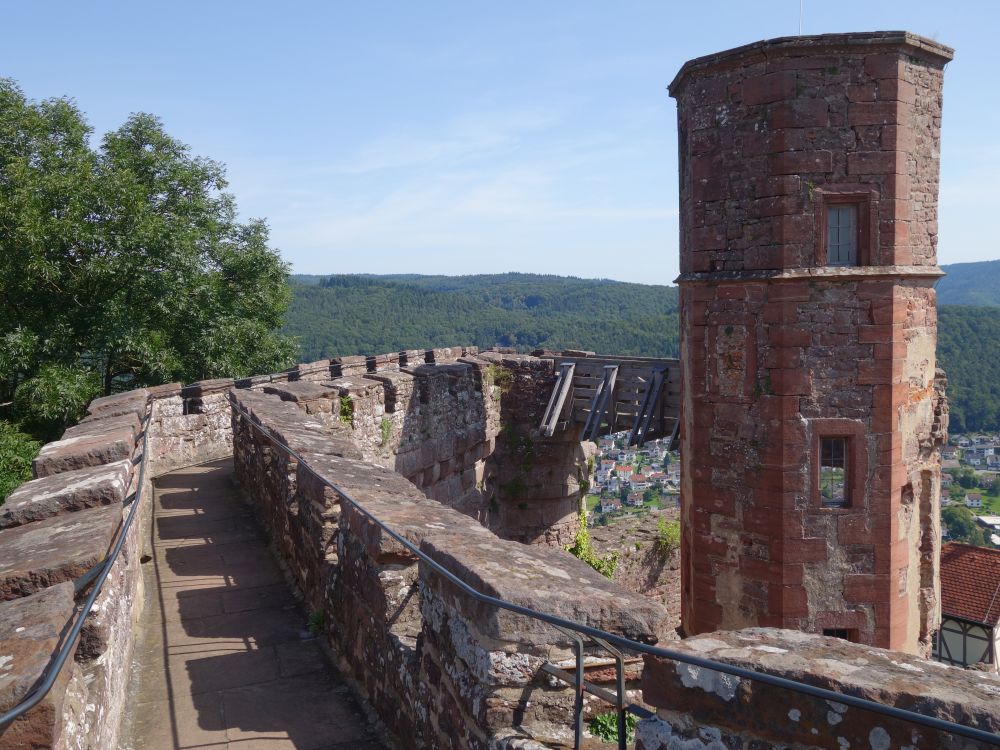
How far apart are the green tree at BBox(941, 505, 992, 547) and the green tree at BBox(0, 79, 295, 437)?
31821mm

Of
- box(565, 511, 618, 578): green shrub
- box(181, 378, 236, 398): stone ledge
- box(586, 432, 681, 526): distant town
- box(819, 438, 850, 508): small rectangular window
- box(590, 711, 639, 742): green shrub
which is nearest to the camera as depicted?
box(590, 711, 639, 742): green shrub

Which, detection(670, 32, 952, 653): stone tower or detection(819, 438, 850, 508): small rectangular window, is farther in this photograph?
detection(819, 438, 850, 508): small rectangular window

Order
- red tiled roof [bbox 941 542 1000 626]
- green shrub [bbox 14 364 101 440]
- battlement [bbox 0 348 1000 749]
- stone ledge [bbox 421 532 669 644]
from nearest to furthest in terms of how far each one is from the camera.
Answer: battlement [bbox 0 348 1000 749]
stone ledge [bbox 421 532 669 644]
green shrub [bbox 14 364 101 440]
red tiled roof [bbox 941 542 1000 626]

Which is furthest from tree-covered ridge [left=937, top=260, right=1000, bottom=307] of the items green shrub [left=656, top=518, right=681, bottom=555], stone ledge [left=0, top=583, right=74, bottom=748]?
stone ledge [left=0, top=583, right=74, bottom=748]

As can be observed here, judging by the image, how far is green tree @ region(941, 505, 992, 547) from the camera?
36562 millimetres

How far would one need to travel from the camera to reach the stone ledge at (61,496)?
149 inches

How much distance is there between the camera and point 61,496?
393cm

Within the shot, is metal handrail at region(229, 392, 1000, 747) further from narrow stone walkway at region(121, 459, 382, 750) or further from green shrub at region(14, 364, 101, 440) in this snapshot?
green shrub at region(14, 364, 101, 440)

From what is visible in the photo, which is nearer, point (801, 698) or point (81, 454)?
point (801, 698)

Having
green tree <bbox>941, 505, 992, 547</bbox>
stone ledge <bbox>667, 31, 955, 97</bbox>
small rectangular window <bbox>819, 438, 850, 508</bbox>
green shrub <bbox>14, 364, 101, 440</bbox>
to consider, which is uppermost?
stone ledge <bbox>667, 31, 955, 97</bbox>

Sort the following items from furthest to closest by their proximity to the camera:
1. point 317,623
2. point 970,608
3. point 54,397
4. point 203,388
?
point 970,608, point 54,397, point 203,388, point 317,623

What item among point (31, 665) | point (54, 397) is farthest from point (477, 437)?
point (31, 665)

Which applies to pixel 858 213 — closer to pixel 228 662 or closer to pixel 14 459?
pixel 228 662

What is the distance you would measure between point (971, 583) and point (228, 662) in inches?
704
